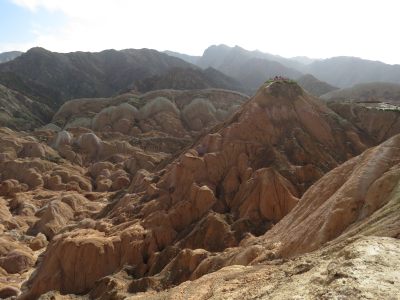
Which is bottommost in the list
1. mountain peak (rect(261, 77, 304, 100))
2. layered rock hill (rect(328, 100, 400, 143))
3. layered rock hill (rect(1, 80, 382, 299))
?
layered rock hill (rect(1, 80, 382, 299))

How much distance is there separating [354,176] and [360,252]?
7635 millimetres

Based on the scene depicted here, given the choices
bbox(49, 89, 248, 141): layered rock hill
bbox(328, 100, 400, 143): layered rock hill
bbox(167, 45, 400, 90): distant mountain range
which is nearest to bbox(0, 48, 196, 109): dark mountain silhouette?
bbox(167, 45, 400, 90): distant mountain range

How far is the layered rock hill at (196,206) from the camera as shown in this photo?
2289 centimetres

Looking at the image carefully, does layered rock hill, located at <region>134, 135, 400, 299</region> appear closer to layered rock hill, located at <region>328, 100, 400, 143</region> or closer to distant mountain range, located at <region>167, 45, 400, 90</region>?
layered rock hill, located at <region>328, 100, 400, 143</region>

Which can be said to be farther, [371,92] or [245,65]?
[245,65]

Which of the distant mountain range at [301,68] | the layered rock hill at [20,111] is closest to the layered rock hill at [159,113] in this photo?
the layered rock hill at [20,111]

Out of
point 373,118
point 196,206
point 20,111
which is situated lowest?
point 196,206

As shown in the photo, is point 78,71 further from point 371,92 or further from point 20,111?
point 371,92

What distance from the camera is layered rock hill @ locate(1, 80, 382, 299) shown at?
75.1ft

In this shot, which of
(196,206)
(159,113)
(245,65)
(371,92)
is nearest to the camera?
(196,206)

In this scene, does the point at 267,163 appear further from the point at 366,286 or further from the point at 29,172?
the point at 29,172

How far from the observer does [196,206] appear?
1065 inches

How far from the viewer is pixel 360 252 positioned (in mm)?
9102

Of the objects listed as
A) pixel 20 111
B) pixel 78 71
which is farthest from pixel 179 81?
pixel 78 71
